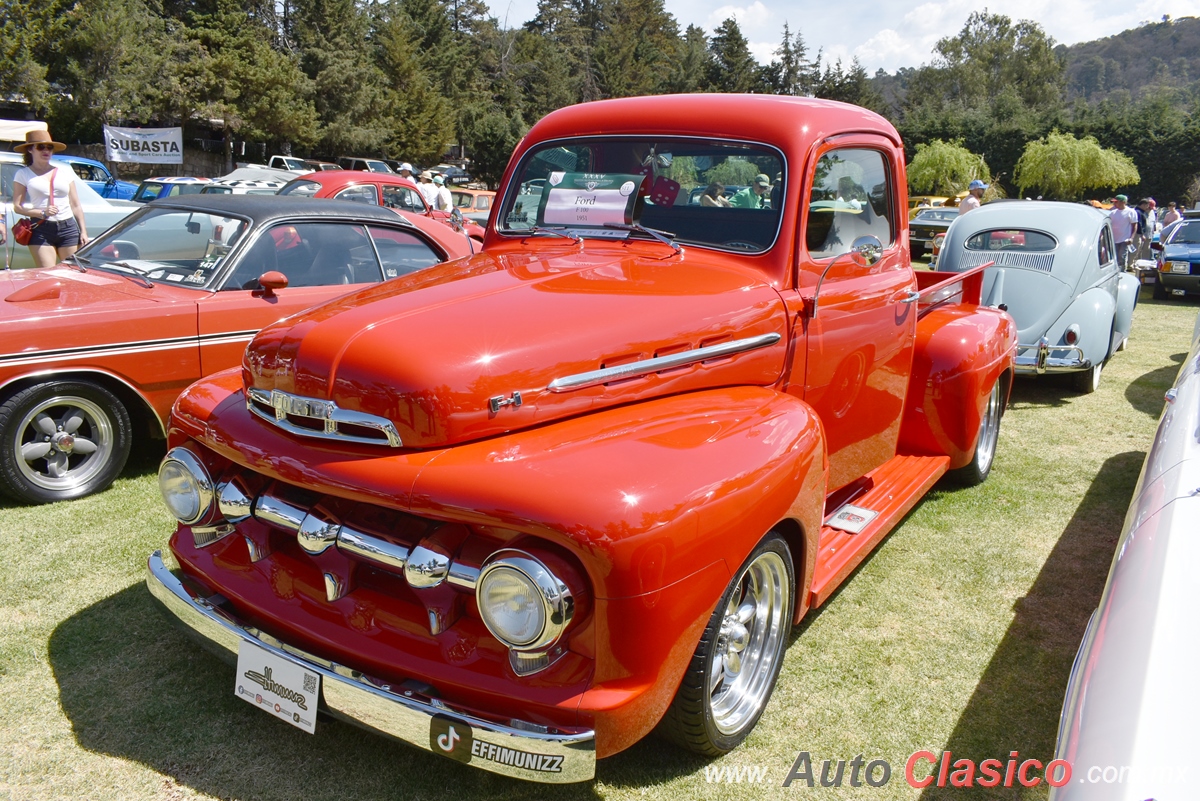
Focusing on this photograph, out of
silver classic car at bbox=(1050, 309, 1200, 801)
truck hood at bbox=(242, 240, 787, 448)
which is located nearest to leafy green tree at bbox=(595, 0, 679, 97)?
truck hood at bbox=(242, 240, 787, 448)

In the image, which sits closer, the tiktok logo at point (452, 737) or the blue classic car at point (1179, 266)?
the tiktok logo at point (452, 737)

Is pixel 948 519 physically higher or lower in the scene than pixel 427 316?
lower

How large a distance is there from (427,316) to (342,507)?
0.64m

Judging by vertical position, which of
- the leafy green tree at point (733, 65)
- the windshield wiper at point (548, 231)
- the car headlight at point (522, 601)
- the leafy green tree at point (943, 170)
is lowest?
the car headlight at point (522, 601)

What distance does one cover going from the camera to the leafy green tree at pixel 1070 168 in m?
31.0

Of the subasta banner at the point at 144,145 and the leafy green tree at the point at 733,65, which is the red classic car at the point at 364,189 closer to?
the subasta banner at the point at 144,145

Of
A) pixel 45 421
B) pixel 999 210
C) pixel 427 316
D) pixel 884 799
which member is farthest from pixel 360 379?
pixel 999 210

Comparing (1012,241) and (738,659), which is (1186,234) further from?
(738,659)

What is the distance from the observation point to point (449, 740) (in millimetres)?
2076

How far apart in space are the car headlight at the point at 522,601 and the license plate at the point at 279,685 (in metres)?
0.58

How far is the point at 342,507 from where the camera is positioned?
2.50m

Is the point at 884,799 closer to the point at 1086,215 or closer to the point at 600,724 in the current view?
the point at 600,724

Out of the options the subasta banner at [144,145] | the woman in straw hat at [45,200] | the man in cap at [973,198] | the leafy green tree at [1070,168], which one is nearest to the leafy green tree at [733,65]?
the leafy green tree at [1070,168]

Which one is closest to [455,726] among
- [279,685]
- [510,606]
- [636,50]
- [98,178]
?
[510,606]
